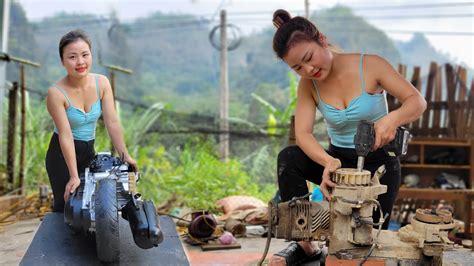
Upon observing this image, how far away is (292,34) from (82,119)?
1425mm

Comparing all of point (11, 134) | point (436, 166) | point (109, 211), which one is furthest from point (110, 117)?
point (436, 166)

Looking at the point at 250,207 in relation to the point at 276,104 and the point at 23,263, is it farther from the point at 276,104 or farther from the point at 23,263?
the point at 276,104

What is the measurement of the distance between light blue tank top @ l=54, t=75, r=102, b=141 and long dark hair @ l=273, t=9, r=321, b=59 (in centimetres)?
126

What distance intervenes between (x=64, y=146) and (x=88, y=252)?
0.72 m

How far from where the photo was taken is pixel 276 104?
45.5 feet

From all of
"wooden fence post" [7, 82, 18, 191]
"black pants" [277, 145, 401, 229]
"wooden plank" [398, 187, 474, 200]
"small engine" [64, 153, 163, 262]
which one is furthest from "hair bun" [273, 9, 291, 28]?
"wooden fence post" [7, 82, 18, 191]

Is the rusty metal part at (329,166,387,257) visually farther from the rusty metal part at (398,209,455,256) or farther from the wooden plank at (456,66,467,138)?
the wooden plank at (456,66,467,138)

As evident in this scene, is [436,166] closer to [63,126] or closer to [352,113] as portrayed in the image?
[352,113]

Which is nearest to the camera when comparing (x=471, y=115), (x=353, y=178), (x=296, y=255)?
(x=353, y=178)

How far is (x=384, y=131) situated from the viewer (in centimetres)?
238

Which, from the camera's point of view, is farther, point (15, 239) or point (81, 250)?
point (15, 239)

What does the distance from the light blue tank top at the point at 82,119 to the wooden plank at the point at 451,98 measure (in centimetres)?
373

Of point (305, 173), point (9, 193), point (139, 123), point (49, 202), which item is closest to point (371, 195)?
point (305, 173)

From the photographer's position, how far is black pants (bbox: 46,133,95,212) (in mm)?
3242
